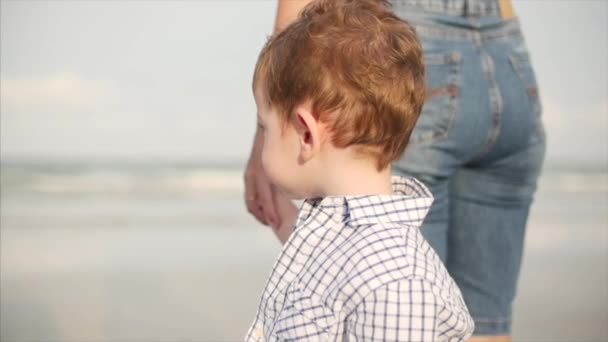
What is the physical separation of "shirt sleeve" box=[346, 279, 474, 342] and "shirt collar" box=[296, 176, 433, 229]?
127 mm

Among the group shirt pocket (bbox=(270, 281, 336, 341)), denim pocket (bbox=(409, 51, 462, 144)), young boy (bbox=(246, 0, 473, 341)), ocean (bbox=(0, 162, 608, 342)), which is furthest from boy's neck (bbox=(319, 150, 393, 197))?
ocean (bbox=(0, 162, 608, 342))

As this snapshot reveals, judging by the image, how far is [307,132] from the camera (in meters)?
1.41

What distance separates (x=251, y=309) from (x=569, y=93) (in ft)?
24.1

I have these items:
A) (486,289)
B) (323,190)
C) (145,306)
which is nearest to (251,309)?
(145,306)

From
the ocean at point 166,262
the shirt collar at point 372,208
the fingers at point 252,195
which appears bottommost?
the ocean at point 166,262

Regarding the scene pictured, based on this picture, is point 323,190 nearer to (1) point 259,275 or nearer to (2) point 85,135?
(1) point 259,275

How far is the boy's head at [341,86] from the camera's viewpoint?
1.37 meters

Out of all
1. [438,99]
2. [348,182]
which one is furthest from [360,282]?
[438,99]

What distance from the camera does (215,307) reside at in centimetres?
447

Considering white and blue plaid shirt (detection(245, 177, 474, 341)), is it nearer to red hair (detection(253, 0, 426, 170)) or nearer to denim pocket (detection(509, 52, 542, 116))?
red hair (detection(253, 0, 426, 170))

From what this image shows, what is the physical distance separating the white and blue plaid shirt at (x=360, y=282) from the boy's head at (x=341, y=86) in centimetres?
8

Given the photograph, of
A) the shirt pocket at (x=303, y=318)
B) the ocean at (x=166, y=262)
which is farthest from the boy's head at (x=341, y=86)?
the ocean at (x=166, y=262)

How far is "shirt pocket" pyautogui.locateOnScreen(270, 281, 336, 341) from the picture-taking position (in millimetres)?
1306

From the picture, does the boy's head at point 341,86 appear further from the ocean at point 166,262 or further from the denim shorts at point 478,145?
the ocean at point 166,262
